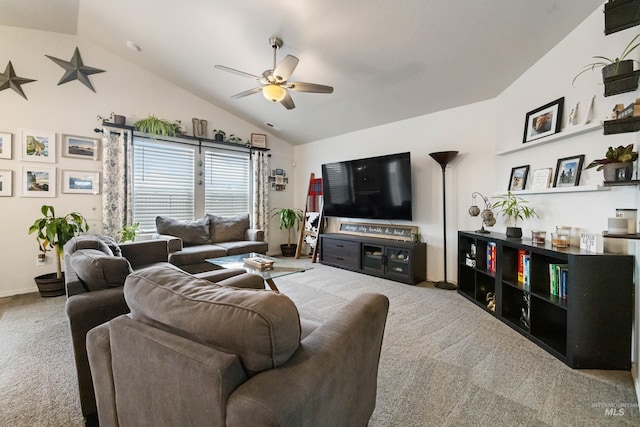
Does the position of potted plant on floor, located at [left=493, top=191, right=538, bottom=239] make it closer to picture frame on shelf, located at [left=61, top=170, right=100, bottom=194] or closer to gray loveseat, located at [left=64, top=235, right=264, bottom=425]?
gray loveseat, located at [left=64, top=235, right=264, bottom=425]

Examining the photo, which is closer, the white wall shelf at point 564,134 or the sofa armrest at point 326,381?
the sofa armrest at point 326,381

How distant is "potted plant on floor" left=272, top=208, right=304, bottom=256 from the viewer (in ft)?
19.0

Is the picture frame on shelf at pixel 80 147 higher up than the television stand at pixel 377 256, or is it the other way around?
the picture frame on shelf at pixel 80 147

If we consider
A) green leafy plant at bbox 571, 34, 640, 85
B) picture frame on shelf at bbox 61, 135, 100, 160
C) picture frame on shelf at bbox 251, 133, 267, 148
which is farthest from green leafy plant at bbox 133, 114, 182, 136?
green leafy plant at bbox 571, 34, 640, 85

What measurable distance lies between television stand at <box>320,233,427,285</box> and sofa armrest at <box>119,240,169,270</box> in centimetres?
257

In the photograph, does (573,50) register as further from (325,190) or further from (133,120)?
(133,120)

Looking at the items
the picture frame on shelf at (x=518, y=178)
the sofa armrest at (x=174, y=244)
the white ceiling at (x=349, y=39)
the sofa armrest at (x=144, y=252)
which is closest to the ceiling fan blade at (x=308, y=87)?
the white ceiling at (x=349, y=39)

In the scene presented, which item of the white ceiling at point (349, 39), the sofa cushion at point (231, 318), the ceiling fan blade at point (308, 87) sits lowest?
the sofa cushion at point (231, 318)

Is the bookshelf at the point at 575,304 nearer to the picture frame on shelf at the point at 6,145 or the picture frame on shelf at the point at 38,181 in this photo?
the picture frame on shelf at the point at 38,181

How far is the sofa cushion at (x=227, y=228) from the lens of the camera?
4.67 meters

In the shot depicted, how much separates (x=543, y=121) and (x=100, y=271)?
3821 millimetres

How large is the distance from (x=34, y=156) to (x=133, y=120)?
1282mm

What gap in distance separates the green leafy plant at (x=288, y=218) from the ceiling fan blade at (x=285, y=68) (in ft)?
11.0

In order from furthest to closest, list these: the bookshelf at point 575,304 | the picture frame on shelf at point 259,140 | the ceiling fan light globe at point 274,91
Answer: the picture frame on shelf at point 259,140, the ceiling fan light globe at point 274,91, the bookshelf at point 575,304
